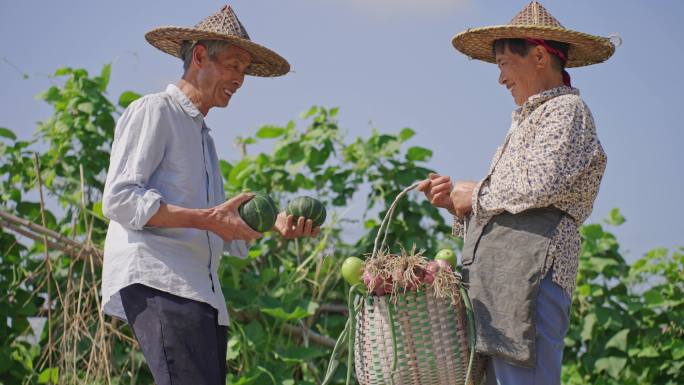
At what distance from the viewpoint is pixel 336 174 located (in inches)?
227

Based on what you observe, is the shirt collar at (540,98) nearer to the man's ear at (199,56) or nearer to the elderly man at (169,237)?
the elderly man at (169,237)

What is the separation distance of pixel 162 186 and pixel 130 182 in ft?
0.47

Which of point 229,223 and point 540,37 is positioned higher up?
point 540,37

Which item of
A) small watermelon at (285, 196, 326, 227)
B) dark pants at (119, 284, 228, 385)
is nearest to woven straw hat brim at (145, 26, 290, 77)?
small watermelon at (285, 196, 326, 227)

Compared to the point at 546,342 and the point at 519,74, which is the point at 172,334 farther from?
the point at 519,74

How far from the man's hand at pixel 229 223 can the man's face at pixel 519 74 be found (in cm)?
96

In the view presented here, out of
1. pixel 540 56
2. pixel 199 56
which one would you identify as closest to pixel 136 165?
pixel 199 56

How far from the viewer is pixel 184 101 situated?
3373 millimetres

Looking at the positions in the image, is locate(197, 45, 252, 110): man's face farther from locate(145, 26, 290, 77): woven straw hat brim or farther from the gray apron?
the gray apron

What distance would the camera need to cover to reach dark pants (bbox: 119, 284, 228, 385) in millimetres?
3082

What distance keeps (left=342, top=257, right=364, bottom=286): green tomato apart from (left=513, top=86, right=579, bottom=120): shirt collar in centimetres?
72

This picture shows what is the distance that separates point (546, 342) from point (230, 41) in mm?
1523

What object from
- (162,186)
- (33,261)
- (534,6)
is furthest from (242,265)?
(534,6)

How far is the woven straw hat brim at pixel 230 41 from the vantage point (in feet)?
11.6
